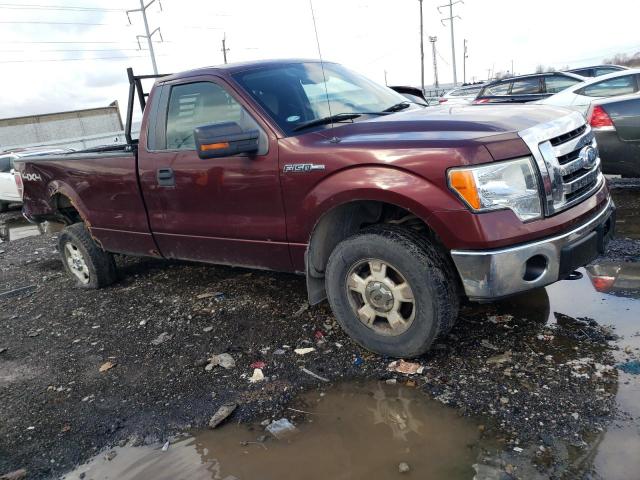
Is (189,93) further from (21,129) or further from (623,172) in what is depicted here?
(21,129)

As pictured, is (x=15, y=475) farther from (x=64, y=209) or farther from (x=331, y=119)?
(x=64, y=209)

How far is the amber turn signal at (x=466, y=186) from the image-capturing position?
275 cm

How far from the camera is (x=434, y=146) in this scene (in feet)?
9.36

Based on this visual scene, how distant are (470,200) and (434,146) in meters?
0.35

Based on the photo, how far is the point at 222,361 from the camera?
3.58 meters

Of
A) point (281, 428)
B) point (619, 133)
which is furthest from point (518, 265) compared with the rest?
point (619, 133)

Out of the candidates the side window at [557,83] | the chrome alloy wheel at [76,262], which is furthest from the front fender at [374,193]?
the side window at [557,83]

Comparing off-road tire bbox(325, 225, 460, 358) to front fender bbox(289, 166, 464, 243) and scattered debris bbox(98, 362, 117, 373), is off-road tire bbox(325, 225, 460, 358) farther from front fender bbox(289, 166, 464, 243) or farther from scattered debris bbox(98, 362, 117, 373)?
scattered debris bbox(98, 362, 117, 373)

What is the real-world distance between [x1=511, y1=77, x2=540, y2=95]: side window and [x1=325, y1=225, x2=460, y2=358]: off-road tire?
9.73 metres

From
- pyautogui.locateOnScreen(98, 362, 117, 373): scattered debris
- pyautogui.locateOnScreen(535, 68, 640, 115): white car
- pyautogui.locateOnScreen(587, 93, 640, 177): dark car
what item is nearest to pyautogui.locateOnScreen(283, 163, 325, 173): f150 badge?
pyautogui.locateOnScreen(98, 362, 117, 373): scattered debris

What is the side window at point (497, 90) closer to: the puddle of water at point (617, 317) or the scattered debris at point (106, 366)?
the puddle of water at point (617, 317)

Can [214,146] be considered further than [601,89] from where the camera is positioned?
No

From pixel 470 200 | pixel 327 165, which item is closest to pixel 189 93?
pixel 327 165

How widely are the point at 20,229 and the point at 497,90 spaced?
1099 cm
